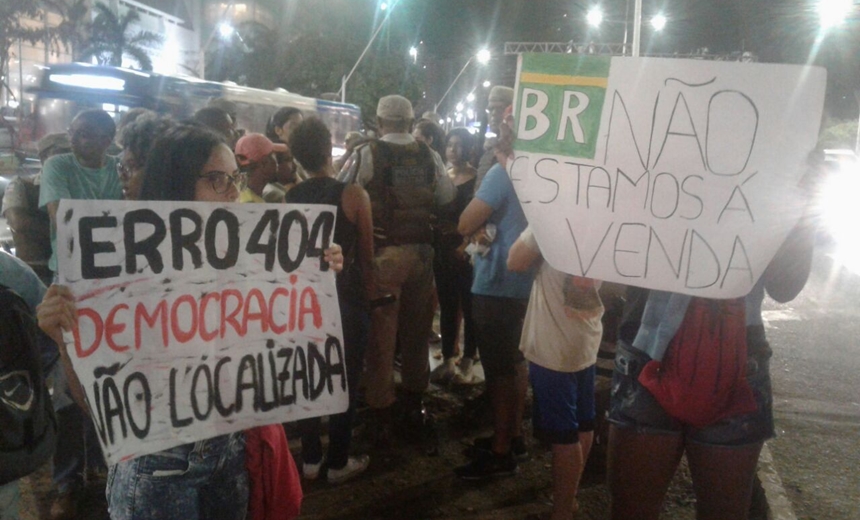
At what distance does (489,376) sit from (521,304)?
0.46 metres

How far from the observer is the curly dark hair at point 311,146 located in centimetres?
350

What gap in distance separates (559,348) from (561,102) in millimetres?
1198

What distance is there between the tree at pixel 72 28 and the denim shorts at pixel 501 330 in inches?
1824

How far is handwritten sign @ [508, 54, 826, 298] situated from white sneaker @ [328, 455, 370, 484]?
86.8 inches

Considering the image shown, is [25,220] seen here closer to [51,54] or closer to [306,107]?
[306,107]

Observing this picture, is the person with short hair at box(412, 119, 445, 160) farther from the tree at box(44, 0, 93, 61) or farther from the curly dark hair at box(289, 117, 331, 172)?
the tree at box(44, 0, 93, 61)

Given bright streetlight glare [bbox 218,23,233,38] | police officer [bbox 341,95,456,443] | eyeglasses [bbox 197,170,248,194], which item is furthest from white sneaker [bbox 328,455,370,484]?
bright streetlight glare [bbox 218,23,233,38]

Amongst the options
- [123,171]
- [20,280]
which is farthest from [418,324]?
[20,280]

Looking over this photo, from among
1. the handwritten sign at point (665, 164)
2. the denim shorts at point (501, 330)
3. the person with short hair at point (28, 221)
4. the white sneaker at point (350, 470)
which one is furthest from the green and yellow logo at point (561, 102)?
the person with short hair at point (28, 221)

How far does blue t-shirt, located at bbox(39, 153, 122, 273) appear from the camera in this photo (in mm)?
3691

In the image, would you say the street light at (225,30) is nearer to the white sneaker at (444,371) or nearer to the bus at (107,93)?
the bus at (107,93)

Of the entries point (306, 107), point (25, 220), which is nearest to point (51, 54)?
point (306, 107)

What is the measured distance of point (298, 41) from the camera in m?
30.9

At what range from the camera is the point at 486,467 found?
3.93 metres
